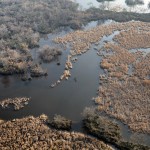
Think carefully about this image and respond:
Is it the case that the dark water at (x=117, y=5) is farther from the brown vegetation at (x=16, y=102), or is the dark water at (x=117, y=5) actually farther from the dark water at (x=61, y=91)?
the brown vegetation at (x=16, y=102)

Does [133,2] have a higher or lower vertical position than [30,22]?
higher

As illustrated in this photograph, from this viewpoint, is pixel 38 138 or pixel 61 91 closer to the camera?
pixel 38 138

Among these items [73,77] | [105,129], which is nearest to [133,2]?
[73,77]

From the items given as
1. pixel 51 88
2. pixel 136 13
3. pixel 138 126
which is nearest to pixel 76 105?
pixel 51 88

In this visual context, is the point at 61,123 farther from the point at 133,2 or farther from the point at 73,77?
the point at 133,2

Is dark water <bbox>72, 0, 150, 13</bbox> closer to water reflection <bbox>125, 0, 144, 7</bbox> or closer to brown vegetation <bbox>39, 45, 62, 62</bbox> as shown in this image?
water reflection <bbox>125, 0, 144, 7</bbox>

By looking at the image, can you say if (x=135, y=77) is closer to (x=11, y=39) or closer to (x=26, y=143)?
(x=26, y=143)

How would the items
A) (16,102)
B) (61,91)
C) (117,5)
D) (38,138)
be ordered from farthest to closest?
(117,5), (61,91), (16,102), (38,138)
